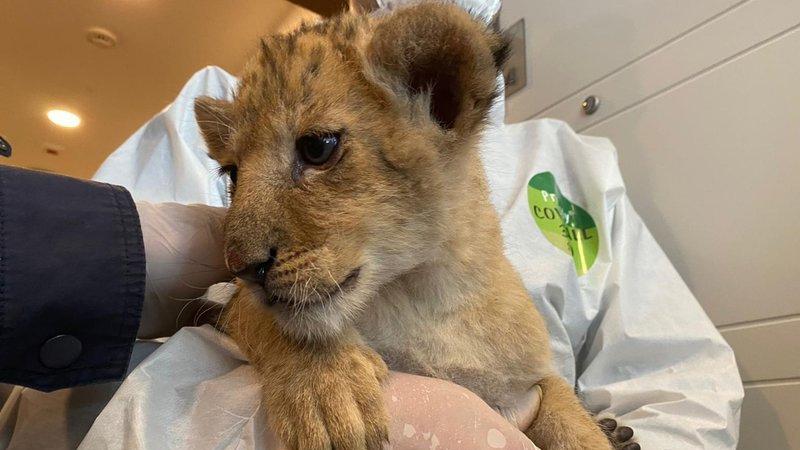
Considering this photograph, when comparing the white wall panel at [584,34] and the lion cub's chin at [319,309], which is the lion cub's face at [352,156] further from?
the white wall panel at [584,34]

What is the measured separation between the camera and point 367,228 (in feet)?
2.55

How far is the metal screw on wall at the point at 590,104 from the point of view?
1.99 meters

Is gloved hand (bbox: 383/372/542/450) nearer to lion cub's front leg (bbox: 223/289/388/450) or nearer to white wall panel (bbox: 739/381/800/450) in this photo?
lion cub's front leg (bbox: 223/289/388/450)

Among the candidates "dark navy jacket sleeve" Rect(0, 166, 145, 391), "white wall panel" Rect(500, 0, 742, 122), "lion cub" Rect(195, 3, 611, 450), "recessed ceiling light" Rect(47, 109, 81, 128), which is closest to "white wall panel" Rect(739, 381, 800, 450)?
"lion cub" Rect(195, 3, 611, 450)

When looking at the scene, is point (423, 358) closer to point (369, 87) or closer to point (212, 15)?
point (369, 87)

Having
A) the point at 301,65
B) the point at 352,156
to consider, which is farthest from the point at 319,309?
the point at 301,65

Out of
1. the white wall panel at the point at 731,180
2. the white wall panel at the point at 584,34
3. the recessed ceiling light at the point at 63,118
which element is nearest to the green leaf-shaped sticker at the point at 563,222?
the white wall panel at the point at 731,180

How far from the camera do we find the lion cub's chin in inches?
29.8

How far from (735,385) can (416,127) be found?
97 centimetres

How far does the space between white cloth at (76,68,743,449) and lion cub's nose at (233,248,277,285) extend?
0.18 metres

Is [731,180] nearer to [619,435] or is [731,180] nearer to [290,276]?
[619,435]

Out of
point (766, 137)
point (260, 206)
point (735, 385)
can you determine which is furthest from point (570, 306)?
point (260, 206)

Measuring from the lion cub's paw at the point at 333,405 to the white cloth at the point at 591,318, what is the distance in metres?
0.06

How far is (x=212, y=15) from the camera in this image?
3611 mm
